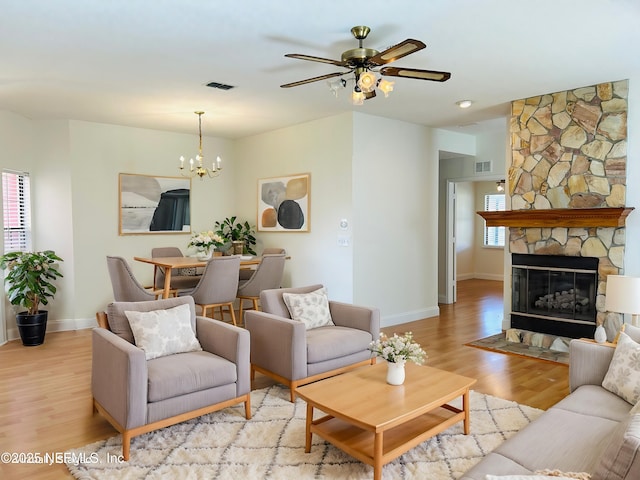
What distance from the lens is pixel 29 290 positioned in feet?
18.0

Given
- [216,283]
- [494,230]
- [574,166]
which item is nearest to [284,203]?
[216,283]

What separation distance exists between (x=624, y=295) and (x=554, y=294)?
6.21 ft

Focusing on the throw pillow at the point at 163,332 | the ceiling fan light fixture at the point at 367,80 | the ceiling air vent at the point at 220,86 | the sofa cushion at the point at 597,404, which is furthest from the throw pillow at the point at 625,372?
the ceiling air vent at the point at 220,86

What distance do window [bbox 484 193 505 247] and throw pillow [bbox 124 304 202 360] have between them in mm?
9041

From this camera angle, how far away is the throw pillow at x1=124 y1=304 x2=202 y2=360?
10.2 ft

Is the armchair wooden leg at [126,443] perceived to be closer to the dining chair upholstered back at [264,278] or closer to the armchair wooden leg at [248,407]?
the armchair wooden leg at [248,407]

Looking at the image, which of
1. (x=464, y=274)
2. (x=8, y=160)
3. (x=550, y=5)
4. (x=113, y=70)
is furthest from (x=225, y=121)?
(x=464, y=274)

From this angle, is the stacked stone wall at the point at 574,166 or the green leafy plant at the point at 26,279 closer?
the stacked stone wall at the point at 574,166

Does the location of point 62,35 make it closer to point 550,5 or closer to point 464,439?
point 550,5

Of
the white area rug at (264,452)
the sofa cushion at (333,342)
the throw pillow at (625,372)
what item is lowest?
the white area rug at (264,452)

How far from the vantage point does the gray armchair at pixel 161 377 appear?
2.65 m

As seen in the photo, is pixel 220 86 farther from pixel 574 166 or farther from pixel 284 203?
pixel 574 166

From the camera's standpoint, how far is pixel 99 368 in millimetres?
3035

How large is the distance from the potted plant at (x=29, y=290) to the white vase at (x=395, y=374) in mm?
4291
